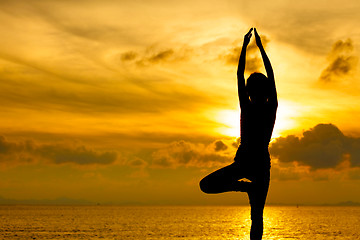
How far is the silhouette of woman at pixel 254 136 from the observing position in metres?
7.34

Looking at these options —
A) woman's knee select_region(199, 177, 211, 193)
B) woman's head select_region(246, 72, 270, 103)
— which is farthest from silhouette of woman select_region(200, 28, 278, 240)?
woman's knee select_region(199, 177, 211, 193)

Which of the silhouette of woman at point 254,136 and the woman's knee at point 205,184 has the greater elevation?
the silhouette of woman at point 254,136

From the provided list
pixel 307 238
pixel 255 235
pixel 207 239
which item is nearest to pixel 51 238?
pixel 207 239

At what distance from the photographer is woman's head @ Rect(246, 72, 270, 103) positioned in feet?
24.7

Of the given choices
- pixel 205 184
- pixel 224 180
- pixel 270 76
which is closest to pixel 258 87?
pixel 270 76

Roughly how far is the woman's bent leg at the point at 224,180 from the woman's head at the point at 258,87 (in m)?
1.00

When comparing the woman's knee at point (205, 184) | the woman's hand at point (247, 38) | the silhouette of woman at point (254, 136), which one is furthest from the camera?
the woman's hand at point (247, 38)

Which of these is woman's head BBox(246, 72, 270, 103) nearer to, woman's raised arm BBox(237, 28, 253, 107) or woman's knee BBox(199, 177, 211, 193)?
woman's raised arm BBox(237, 28, 253, 107)

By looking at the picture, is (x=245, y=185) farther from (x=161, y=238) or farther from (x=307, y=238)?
(x=307, y=238)

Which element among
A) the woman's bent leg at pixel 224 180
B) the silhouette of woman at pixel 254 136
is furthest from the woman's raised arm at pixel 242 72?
the woman's bent leg at pixel 224 180

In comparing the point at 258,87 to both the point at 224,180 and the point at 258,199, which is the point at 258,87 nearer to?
the point at 224,180

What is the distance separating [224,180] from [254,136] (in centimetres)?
77

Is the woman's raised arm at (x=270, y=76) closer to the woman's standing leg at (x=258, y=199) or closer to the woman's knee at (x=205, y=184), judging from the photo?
the woman's standing leg at (x=258, y=199)

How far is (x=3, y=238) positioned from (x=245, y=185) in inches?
4110
